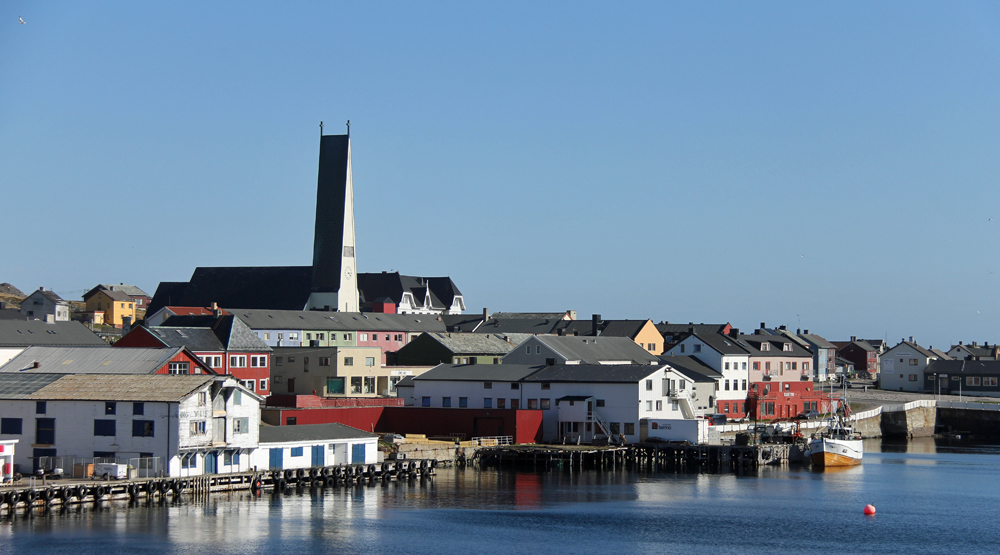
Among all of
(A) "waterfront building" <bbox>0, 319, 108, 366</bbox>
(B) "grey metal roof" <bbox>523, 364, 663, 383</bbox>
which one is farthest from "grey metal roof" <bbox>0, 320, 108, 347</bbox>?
(B) "grey metal roof" <bbox>523, 364, 663, 383</bbox>

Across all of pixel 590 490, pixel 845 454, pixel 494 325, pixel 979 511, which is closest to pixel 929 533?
pixel 979 511

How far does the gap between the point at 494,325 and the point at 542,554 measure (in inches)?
3243

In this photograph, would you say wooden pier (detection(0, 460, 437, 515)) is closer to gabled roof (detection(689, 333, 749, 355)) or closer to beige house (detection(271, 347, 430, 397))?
beige house (detection(271, 347, 430, 397))

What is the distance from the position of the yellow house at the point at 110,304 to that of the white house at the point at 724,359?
8853 centimetres

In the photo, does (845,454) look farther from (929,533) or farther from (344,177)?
(344,177)

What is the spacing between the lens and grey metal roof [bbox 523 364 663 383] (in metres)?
76.4

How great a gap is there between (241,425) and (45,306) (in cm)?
9862

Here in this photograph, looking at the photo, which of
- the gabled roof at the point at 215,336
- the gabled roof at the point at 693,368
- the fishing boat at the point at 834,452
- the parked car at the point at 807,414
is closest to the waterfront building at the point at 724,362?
the gabled roof at the point at 693,368

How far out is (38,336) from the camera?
82938mm

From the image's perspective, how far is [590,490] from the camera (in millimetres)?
61656

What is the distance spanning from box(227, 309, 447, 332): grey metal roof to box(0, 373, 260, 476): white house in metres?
42.9

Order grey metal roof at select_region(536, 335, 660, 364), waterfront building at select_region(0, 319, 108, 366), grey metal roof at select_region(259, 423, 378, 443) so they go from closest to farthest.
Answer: grey metal roof at select_region(259, 423, 378, 443)
waterfront building at select_region(0, 319, 108, 366)
grey metal roof at select_region(536, 335, 660, 364)

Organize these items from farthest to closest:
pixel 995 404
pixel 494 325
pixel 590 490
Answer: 1. pixel 494 325
2. pixel 995 404
3. pixel 590 490

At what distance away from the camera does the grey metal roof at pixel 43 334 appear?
79938 millimetres
